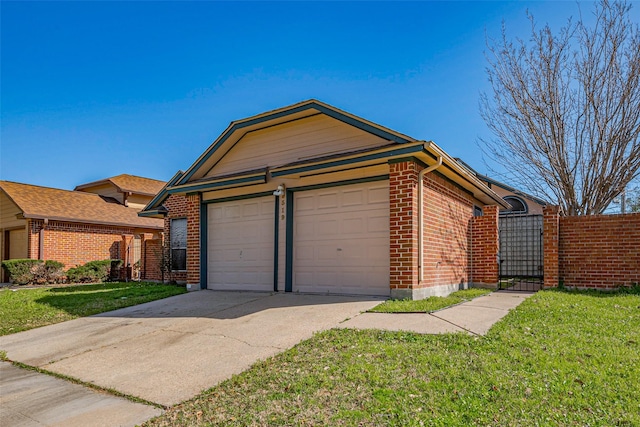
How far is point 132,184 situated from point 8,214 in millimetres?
6768

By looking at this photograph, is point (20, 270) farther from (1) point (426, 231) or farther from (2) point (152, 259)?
(1) point (426, 231)

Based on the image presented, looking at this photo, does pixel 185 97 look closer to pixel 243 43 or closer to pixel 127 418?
pixel 243 43

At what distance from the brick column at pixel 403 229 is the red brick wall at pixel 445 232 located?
50 cm

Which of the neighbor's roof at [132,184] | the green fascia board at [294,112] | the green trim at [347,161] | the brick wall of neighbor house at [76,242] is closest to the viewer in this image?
the green trim at [347,161]

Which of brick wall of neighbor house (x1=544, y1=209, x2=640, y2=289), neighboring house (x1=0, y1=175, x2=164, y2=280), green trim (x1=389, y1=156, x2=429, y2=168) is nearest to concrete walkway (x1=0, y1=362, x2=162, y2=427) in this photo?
green trim (x1=389, y1=156, x2=429, y2=168)

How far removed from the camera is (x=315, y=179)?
9078 mm

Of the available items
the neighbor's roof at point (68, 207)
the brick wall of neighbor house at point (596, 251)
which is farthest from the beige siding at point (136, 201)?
the brick wall of neighbor house at point (596, 251)

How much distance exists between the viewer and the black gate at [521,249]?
38.2ft

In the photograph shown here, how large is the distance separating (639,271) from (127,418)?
33.6ft

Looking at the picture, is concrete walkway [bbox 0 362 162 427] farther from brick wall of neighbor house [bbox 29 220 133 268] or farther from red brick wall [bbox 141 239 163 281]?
brick wall of neighbor house [bbox 29 220 133 268]

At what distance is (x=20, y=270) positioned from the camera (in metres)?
15.8

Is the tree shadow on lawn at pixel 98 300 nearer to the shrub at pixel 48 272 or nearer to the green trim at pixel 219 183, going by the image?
the green trim at pixel 219 183

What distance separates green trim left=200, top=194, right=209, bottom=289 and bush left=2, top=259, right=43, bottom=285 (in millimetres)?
9675

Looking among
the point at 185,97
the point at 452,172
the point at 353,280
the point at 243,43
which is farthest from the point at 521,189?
the point at 185,97
